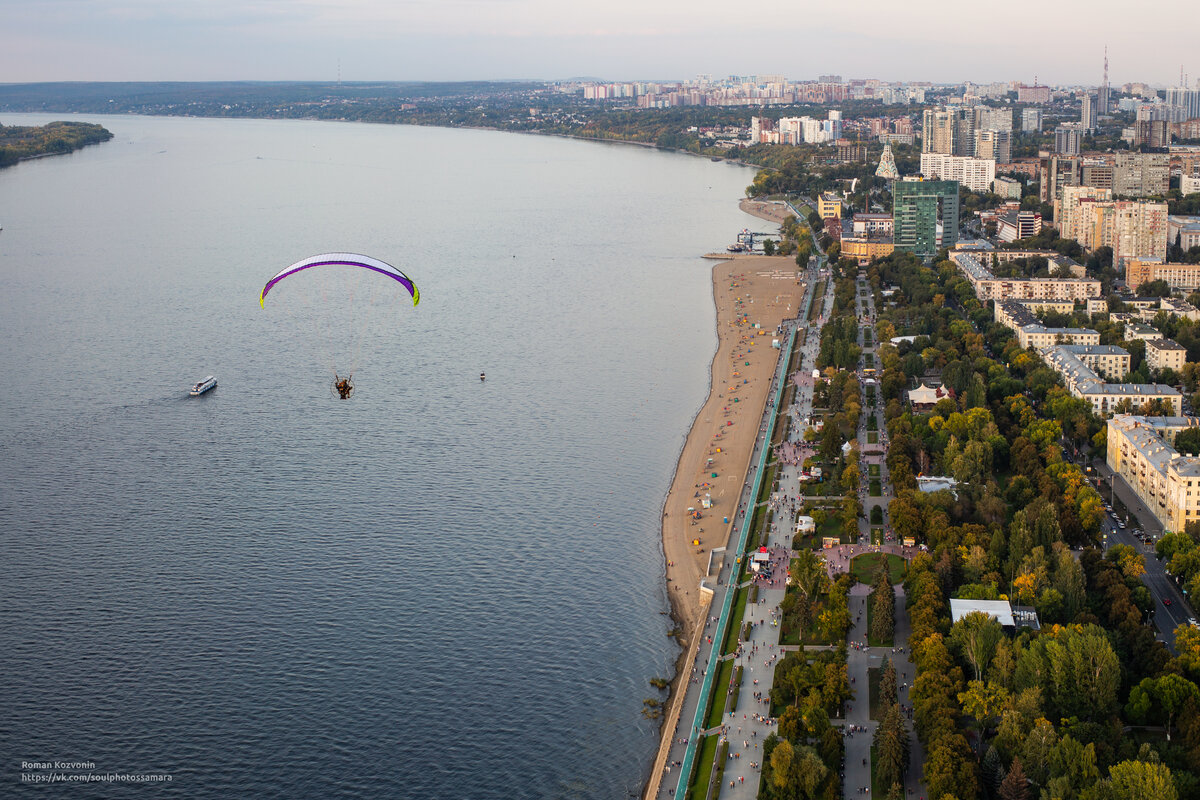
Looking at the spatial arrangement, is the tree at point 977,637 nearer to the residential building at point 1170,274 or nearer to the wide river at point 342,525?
the wide river at point 342,525

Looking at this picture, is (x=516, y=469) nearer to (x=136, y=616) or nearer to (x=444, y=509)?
(x=444, y=509)

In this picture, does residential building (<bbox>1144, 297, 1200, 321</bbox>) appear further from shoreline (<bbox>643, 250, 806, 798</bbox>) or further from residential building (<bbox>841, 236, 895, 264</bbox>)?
residential building (<bbox>841, 236, 895, 264</bbox>)

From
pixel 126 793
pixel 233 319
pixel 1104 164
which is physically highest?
pixel 1104 164

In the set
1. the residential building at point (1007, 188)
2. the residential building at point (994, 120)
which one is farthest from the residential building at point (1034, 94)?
the residential building at point (1007, 188)

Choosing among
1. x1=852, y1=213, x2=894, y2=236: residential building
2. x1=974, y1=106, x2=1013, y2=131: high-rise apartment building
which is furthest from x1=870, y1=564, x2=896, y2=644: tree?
x1=974, y1=106, x2=1013, y2=131: high-rise apartment building

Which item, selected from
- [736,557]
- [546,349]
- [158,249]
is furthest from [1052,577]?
[158,249]

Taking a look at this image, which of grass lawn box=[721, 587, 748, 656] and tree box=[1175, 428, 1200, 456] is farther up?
tree box=[1175, 428, 1200, 456]
